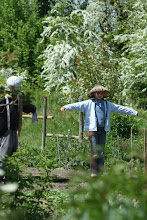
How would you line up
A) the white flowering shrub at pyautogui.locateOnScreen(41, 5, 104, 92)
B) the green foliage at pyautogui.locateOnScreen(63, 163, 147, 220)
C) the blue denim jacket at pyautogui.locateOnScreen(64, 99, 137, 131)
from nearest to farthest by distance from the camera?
1. the green foliage at pyautogui.locateOnScreen(63, 163, 147, 220)
2. the blue denim jacket at pyautogui.locateOnScreen(64, 99, 137, 131)
3. the white flowering shrub at pyautogui.locateOnScreen(41, 5, 104, 92)

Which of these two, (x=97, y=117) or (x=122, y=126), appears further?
(x=122, y=126)

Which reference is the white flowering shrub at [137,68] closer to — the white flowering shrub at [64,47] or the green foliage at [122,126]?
the white flowering shrub at [64,47]

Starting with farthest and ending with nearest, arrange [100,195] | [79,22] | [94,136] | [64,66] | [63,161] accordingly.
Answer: [79,22], [64,66], [63,161], [94,136], [100,195]

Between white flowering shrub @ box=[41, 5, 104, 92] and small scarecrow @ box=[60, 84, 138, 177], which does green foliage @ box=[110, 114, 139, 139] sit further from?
white flowering shrub @ box=[41, 5, 104, 92]

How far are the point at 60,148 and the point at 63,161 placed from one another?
0.99 feet

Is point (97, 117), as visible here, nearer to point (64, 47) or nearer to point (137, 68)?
point (137, 68)

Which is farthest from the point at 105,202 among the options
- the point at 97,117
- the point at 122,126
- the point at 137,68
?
the point at 137,68

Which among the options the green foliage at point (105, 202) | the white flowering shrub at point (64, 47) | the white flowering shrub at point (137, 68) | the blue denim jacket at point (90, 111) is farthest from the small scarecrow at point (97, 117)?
the white flowering shrub at point (64, 47)

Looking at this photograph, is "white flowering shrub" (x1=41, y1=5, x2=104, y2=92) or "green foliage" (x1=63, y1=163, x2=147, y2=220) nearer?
"green foliage" (x1=63, y1=163, x2=147, y2=220)

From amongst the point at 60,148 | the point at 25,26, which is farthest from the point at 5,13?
the point at 60,148

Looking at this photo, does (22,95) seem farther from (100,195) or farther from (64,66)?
(64,66)

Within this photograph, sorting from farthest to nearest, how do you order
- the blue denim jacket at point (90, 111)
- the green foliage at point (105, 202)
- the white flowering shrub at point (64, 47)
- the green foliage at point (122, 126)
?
the white flowering shrub at point (64, 47) → the green foliage at point (122, 126) → the blue denim jacket at point (90, 111) → the green foliage at point (105, 202)

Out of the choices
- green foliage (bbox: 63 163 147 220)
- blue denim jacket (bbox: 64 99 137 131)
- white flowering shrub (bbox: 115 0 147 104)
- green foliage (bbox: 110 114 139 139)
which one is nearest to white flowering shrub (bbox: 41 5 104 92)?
white flowering shrub (bbox: 115 0 147 104)

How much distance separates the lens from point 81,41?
1712 cm
